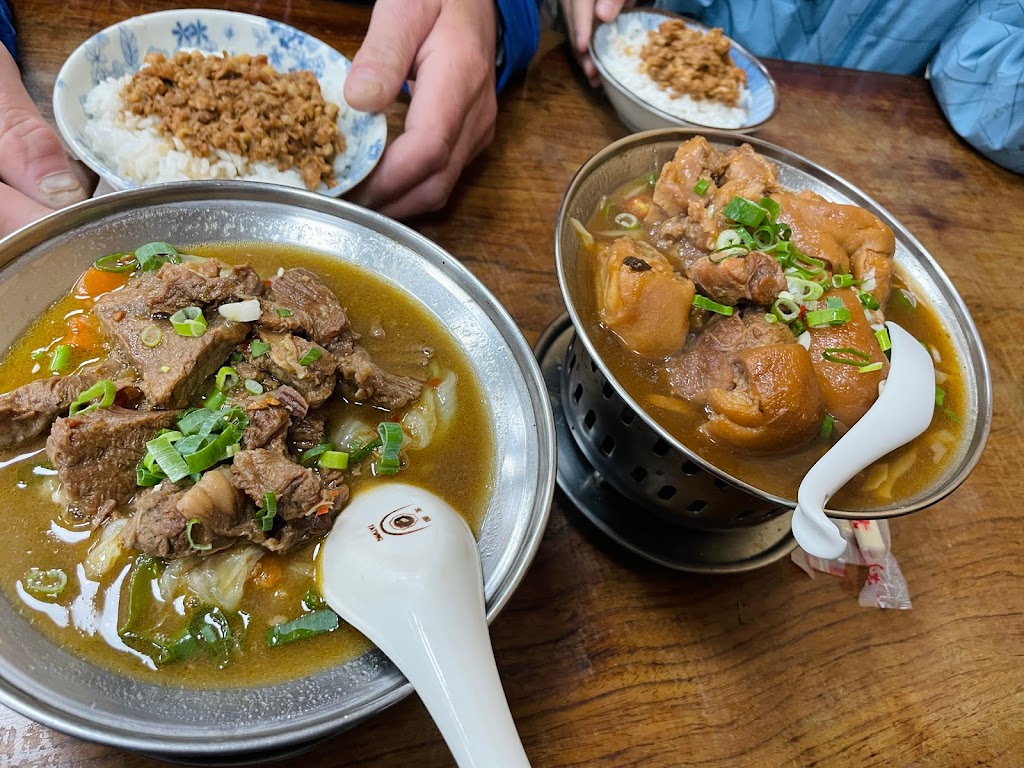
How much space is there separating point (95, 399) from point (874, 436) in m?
1.93

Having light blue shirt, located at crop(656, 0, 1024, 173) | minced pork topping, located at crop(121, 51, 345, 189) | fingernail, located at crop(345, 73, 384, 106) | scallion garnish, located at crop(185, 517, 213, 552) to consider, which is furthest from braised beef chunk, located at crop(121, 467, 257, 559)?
light blue shirt, located at crop(656, 0, 1024, 173)

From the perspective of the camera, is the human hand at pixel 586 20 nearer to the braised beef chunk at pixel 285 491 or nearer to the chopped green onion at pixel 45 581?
the braised beef chunk at pixel 285 491

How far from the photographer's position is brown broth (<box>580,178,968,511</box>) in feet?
5.67

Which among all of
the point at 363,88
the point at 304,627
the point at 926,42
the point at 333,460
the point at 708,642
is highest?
the point at 926,42

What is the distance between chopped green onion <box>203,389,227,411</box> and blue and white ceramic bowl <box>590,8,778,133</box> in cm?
227

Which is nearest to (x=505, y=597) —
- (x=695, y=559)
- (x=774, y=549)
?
(x=695, y=559)

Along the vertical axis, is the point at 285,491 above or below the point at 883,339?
below

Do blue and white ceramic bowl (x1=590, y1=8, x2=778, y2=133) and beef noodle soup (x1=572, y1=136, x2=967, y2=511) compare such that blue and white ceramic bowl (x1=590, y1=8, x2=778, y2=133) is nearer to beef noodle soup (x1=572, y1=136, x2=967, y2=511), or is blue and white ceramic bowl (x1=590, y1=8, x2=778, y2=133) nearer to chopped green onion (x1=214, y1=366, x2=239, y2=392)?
beef noodle soup (x1=572, y1=136, x2=967, y2=511)

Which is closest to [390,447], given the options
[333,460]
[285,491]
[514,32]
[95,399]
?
[333,460]

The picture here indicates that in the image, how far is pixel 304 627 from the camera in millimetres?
1386

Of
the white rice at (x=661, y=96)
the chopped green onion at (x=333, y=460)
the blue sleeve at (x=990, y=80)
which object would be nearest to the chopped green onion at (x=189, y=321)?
the chopped green onion at (x=333, y=460)

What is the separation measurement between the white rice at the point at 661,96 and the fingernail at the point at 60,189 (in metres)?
2.31

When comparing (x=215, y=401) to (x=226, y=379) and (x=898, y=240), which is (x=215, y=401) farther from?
(x=898, y=240)

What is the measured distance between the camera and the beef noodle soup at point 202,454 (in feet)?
4.40
